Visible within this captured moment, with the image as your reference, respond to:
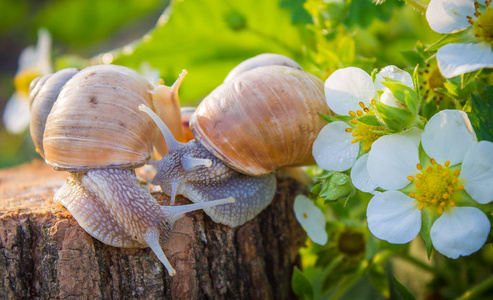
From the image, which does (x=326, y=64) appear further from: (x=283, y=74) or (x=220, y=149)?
(x=220, y=149)


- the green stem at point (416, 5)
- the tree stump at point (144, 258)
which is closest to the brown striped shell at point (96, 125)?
the tree stump at point (144, 258)

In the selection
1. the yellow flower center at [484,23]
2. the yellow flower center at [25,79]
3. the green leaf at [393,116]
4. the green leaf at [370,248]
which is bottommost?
the green leaf at [370,248]

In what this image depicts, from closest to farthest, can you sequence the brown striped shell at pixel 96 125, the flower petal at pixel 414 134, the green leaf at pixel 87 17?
the flower petal at pixel 414 134 → the brown striped shell at pixel 96 125 → the green leaf at pixel 87 17

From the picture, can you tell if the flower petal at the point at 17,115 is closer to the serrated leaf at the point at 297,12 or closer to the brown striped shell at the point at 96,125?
the brown striped shell at the point at 96,125

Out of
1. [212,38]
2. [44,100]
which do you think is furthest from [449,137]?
[212,38]

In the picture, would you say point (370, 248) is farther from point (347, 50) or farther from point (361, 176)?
point (347, 50)

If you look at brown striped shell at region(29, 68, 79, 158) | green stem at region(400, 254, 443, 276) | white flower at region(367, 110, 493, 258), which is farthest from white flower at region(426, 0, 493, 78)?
brown striped shell at region(29, 68, 79, 158)
